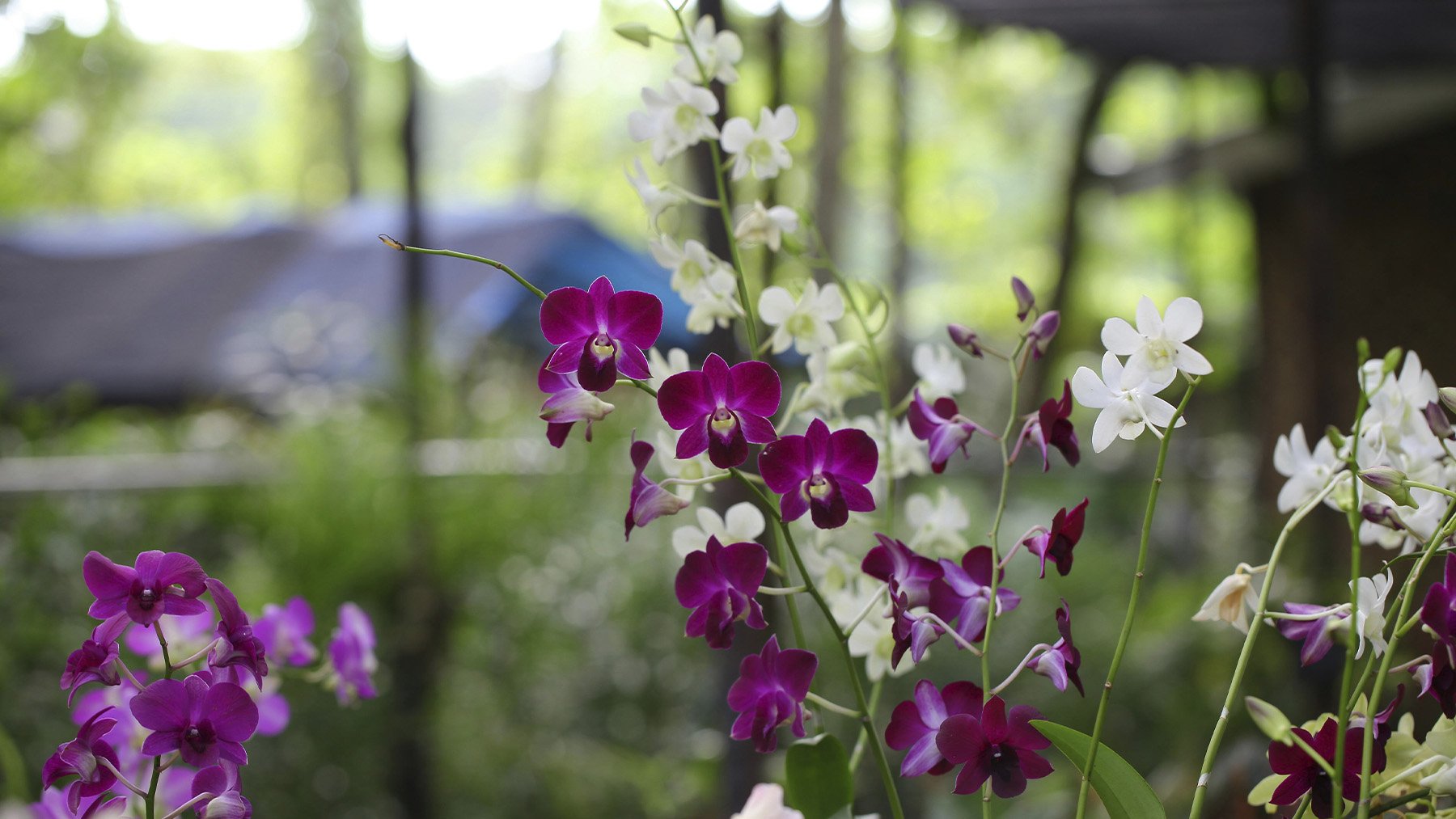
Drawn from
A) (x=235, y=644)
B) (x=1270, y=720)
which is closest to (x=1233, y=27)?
(x=1270, y=720)

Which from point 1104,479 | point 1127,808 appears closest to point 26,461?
point 1127,808

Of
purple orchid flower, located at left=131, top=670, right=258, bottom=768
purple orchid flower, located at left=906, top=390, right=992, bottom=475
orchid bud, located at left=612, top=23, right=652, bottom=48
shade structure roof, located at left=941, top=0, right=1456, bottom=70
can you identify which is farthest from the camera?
shade structure roof, located at left=941, top=0, right=1456, bottom=70

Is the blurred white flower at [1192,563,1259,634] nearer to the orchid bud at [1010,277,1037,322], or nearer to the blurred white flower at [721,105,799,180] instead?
the orchid bud at [1010,277,1037,322]

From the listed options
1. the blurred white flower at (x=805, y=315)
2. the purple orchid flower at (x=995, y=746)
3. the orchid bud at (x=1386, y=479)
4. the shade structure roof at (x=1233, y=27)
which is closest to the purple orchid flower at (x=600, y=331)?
the blurred white flower at (x=805, y=315)

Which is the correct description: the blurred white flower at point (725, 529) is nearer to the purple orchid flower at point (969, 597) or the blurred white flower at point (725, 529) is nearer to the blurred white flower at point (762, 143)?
the purple orchid flower at point (969, 597)

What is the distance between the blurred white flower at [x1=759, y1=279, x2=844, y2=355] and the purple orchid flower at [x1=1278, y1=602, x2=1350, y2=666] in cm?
30

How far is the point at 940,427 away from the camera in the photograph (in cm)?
66

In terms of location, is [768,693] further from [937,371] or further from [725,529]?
[937,371]

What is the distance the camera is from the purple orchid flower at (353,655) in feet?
2.36

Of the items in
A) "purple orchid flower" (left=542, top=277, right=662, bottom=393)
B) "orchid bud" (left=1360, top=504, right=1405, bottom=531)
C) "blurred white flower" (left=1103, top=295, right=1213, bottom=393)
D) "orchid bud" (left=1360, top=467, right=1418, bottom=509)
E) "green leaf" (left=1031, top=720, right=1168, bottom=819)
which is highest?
"blurred white flower" (left=1103, top=295, right=1213, bottom=393)

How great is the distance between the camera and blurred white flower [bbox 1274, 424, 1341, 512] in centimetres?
65

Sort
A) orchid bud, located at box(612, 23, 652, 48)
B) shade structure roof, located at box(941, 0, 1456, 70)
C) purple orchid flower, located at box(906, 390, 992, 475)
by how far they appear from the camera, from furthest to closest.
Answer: shade structure roof, located at box(941, 0, 1456, 70), orchid bud, located at box(612, 23, 652, 48), purple orchid flower, located at box(906, 390, 992, 475)

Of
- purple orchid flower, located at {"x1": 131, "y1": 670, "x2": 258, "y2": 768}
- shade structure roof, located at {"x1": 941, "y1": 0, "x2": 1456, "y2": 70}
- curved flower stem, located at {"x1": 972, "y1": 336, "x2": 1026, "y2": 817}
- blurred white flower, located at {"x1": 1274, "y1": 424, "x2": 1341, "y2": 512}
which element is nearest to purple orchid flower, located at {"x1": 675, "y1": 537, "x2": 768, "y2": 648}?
curved flower stem, located at {"x1": 972, "y1": 336, "x2": 1026, "y2": 817}

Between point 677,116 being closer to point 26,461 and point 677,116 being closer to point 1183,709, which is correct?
point 26,461
